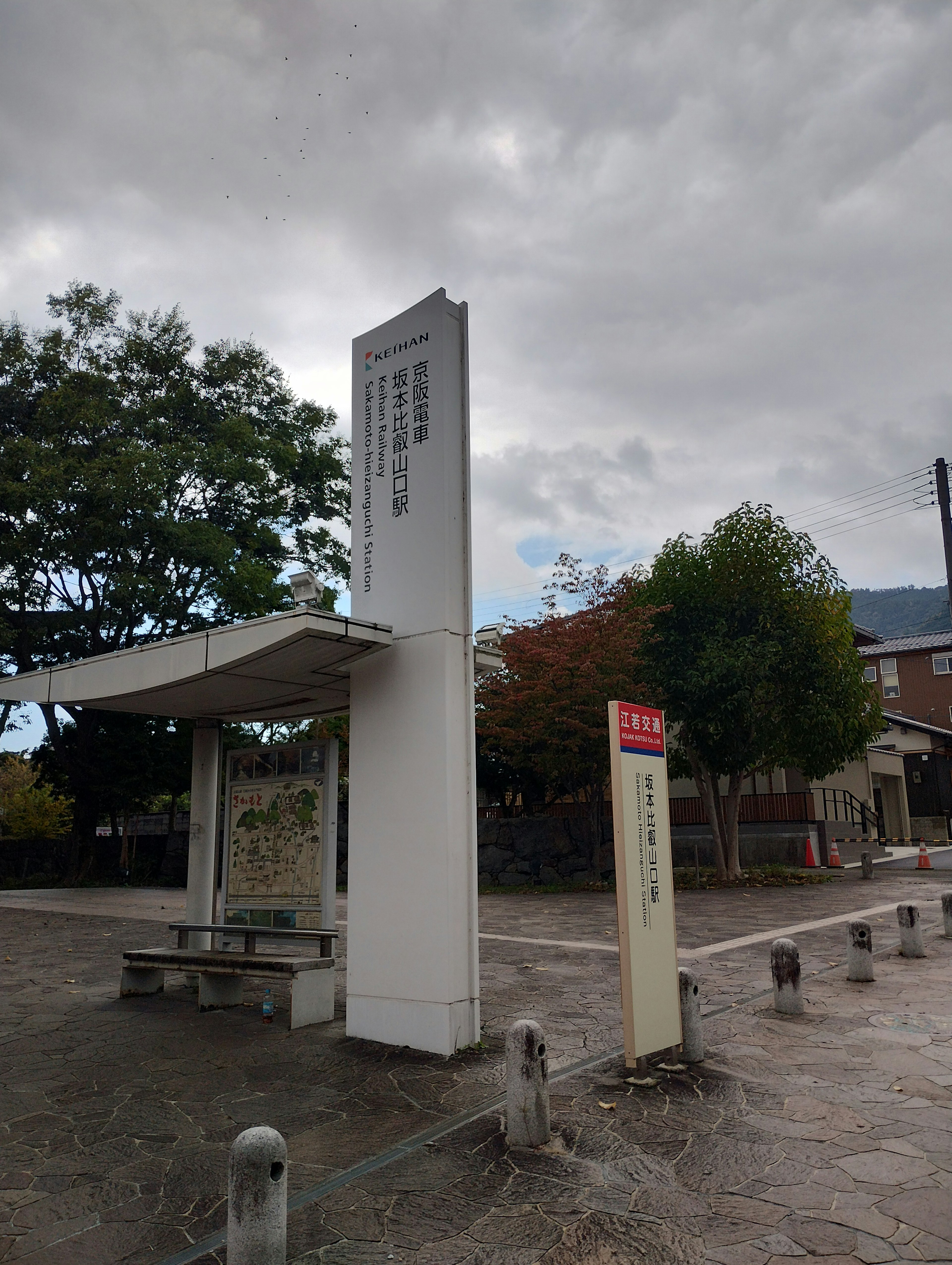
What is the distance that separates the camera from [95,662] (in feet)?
25.6

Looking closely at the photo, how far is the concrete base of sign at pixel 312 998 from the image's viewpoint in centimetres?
704

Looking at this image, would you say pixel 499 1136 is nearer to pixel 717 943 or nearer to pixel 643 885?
pixel 643 885

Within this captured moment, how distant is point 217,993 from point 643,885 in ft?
14.5

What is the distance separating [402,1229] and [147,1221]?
112 cm

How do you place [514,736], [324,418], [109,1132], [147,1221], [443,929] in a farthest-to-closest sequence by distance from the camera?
[324,418] → [514,736] → [443,929] → [109,1132] → [147,1221]

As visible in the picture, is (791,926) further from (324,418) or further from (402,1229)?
(324,418)

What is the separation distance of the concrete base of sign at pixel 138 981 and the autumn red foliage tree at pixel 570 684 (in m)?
11.1

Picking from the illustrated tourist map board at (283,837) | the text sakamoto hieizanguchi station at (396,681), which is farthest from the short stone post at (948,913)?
the illustrated tourist map board at (283,837)

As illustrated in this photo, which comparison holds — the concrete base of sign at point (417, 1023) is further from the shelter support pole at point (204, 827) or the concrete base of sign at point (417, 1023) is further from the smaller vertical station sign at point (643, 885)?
the shelter support pole at point (204, 827)

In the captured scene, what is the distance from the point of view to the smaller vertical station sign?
5316 millimetres

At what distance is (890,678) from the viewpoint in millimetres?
49781

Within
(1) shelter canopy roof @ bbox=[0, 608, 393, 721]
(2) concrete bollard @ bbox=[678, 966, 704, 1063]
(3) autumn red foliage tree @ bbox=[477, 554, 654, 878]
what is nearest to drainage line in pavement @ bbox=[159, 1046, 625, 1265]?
(2) concrete bollard @ bbox=[678, 966, 704, 1063]

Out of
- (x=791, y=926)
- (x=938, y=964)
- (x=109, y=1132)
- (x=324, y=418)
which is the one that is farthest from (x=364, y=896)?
(x=324, y=418)

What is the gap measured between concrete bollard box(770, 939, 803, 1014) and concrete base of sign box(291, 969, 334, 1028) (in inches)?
140
